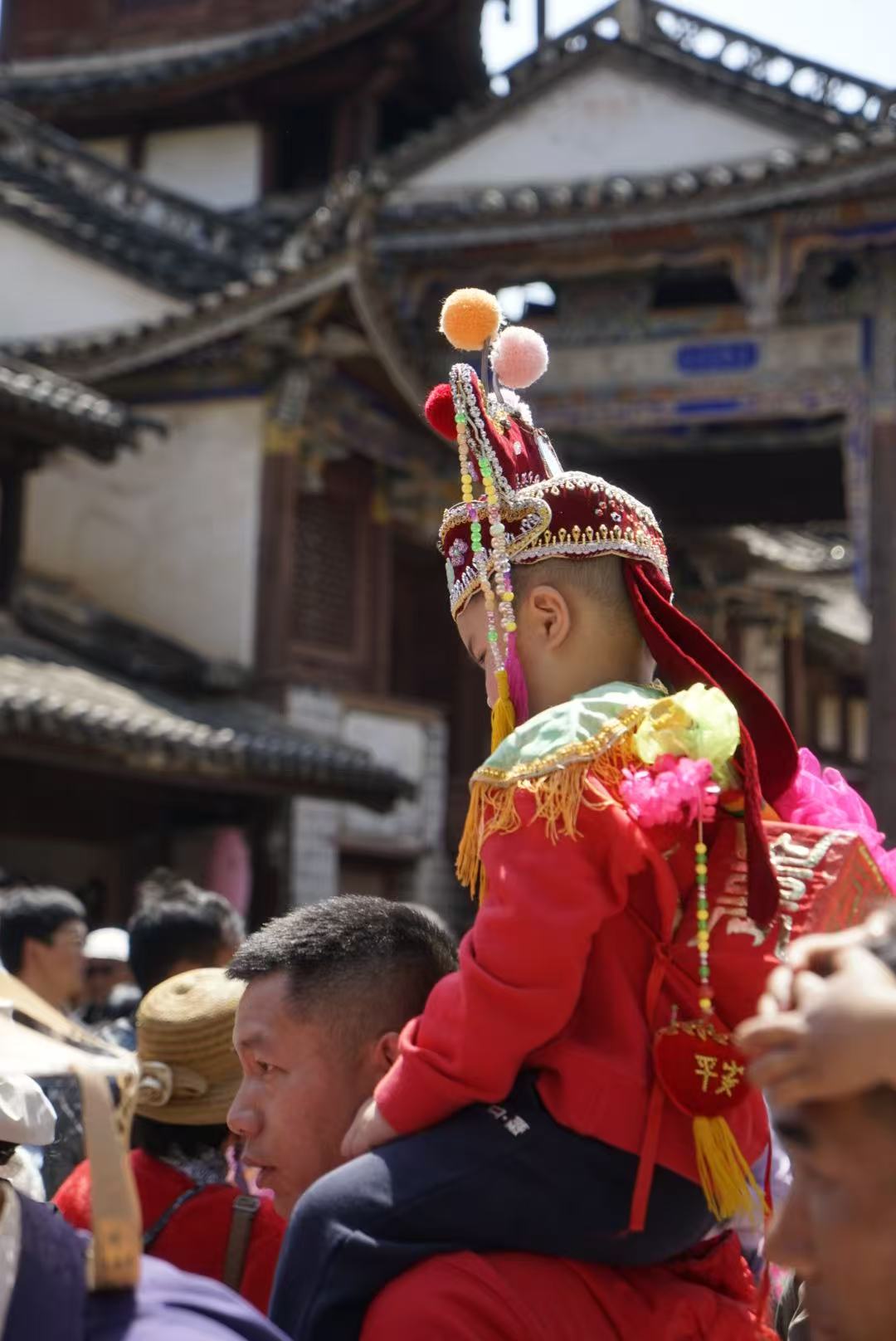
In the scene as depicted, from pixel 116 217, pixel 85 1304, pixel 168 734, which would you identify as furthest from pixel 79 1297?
pixel 116 217

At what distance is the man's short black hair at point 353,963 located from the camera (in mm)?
2625

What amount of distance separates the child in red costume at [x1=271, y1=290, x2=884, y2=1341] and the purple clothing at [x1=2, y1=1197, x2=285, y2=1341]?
0.59 metres

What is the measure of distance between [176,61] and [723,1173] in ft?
56.1

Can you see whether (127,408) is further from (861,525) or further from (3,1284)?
(3,1284)

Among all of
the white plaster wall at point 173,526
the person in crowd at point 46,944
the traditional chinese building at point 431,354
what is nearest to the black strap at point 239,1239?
the person in crowd at point 46,944

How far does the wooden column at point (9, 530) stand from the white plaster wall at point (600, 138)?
4122mm

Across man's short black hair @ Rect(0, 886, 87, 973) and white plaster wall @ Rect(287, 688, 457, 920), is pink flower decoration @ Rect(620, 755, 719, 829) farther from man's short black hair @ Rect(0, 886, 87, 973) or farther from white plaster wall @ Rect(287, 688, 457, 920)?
white plaster wall @ Rect(287, 688, 457, 920)

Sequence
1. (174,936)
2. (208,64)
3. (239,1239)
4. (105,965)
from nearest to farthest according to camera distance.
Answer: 1. (239,1239)
2. (174,936)
3. (105,965)
4. (208,64)

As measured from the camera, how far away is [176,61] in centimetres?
1762

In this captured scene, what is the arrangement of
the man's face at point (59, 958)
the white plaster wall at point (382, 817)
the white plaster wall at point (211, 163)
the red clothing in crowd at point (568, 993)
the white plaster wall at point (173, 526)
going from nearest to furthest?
the red clothing in crowd at point (568, 993)
the man's face at point (59, 958)
the white plaster wall at point (382, 817)
the white plaster wall at point (173, 526)
the white plaster wall at point (211, 163)

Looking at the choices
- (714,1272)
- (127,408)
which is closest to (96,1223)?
(714,1272)

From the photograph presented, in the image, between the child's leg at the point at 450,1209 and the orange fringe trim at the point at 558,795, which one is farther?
the orange fringe trim at the point at 558,795

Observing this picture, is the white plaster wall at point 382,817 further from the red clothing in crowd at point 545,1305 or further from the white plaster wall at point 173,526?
the red clothing in crowd at point 545,1305

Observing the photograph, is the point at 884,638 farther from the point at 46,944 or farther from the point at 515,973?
the point at 515,973
